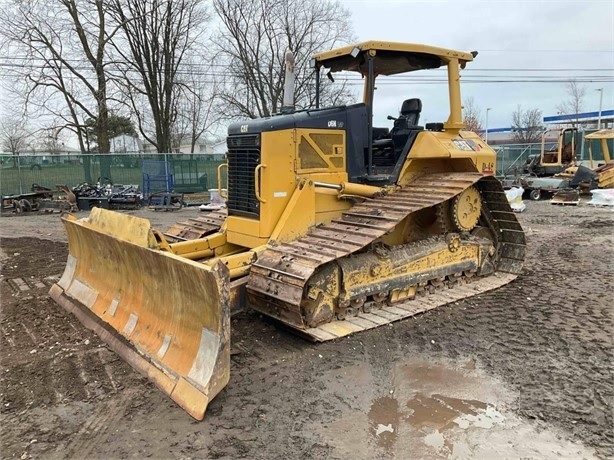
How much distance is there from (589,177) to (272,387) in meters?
18.9

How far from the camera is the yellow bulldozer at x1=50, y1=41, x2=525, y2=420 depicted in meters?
4.33

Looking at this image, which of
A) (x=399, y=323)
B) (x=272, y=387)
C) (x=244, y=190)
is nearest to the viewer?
(x=272, y=387)

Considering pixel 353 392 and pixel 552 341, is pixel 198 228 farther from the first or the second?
pixel 552 341

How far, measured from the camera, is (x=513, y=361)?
177 inches

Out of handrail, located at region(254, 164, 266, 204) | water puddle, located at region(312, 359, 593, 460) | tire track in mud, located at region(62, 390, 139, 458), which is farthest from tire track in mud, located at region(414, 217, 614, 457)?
tire track in mud, located at region(62, 390, 139, 458)

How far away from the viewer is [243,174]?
5.82 meters

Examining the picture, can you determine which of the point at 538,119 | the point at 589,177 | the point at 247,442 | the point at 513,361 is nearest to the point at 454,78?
the point at 513,361

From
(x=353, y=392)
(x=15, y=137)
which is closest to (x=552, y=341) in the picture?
(x=353, y=392)

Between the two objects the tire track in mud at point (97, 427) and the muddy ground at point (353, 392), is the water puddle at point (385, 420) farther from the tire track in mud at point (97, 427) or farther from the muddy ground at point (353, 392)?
the tire track in mud at point (97, 427)

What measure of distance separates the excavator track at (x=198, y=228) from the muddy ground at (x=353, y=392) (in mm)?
1808

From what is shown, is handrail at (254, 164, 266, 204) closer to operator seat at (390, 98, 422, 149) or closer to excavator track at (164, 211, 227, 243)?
excavator track at (164, 211, 227, 243)

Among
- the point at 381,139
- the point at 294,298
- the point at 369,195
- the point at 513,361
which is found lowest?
the point at 513,361

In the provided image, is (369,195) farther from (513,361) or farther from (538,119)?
(538,119)

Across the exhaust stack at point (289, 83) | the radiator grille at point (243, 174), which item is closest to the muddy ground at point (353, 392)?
the radiator grille at point (243, 174)
